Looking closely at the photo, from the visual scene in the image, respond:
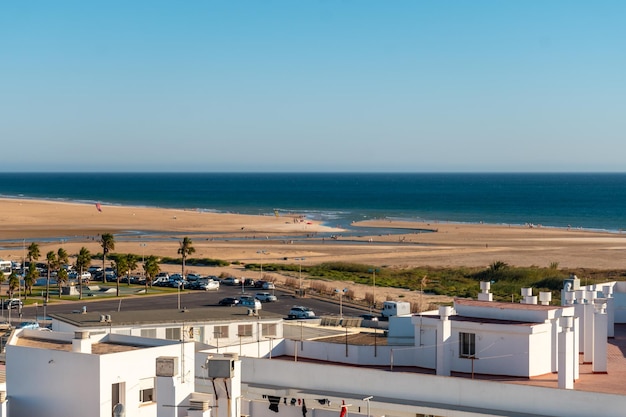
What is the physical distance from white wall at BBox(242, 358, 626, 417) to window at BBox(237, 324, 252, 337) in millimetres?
6415

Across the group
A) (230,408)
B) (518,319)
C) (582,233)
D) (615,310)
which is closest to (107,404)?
(230,408)

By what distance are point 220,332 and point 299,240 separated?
93.4m

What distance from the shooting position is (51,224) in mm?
Result: 147000

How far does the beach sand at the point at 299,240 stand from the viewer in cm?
10344

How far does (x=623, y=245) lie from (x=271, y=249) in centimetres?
4323

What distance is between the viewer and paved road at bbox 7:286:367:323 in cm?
6169

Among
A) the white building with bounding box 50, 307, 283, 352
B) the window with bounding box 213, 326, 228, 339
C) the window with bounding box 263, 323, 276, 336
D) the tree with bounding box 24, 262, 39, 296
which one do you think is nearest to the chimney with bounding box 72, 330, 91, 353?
the white building with bounding box 50, 307, 283, 352

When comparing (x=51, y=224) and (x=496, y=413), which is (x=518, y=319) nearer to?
(x=496, y=413)

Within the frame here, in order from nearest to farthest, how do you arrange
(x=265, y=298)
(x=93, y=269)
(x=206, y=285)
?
(x=265, y=298) < (x=206, y=285) < (x=93, y=269)

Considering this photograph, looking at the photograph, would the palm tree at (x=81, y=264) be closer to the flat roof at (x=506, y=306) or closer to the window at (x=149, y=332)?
the window at (x=149, y=332)

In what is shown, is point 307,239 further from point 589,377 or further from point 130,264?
point 589,377

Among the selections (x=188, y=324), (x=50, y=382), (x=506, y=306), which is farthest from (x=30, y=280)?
(x=506, y=306)

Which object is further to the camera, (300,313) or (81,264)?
(81,264)

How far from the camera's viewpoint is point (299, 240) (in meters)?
127
